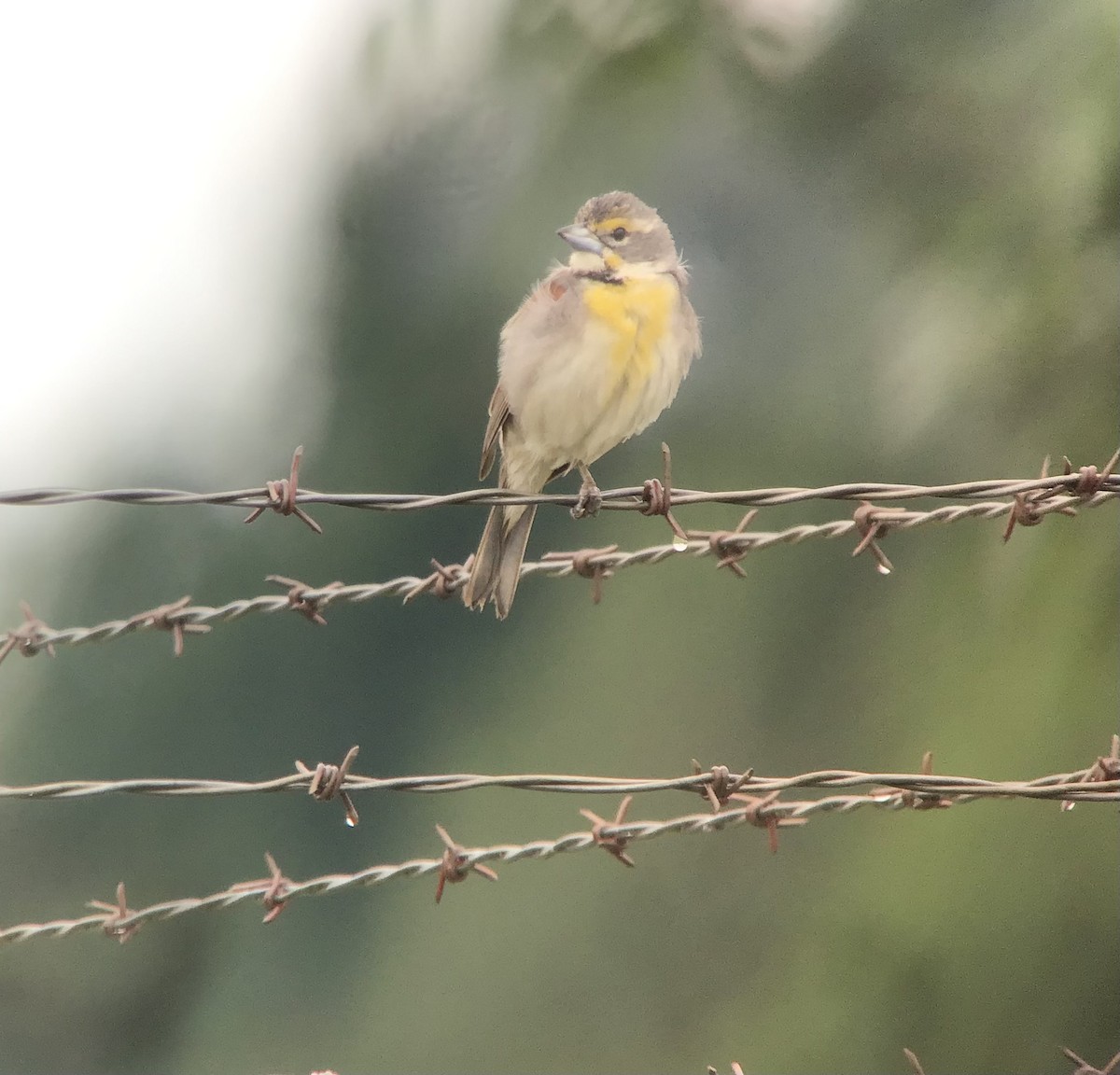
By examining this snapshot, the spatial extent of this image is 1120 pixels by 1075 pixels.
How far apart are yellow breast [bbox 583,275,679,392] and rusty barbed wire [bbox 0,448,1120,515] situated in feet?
2.97

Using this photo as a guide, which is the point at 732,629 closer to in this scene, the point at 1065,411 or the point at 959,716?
the point at 959,716

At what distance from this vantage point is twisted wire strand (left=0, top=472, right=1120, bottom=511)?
208cm

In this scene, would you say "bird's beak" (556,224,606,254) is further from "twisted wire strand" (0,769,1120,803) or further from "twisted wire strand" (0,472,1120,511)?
"twisted wire strand" (0,769,1120,803)

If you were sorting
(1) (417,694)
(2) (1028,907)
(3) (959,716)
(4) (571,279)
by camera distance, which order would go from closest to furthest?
(4) (571,279) < (2) (1028,907) < (3) (959,716) < (1) (417,694)

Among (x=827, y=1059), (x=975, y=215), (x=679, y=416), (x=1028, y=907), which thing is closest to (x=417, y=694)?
(x=679, y=416)

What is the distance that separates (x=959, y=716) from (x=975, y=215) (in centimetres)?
315

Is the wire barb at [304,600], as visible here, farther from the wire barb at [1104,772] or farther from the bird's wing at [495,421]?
the wire barb at [1104,772]

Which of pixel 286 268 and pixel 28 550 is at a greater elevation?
pixel 286 268

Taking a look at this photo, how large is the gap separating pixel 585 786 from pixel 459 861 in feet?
0.91

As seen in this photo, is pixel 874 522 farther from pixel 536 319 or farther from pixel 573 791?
pixel 536 319

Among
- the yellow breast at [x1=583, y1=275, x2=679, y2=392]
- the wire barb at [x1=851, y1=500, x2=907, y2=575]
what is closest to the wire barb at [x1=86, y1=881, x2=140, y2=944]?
the wire barb at [x1=851, y1=500, x2=907, y2=575]

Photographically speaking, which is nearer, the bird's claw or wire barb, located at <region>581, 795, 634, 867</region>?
wire barb, located at <region>581, 795, 634, 867</region>

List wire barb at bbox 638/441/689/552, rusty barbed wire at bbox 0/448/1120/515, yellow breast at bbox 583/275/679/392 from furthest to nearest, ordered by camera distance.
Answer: yellow breast at bbox 583/275/679/392
wire barb at bbox 638/441/689/552
rusty barbed wire at bbox 0/448/1120/515

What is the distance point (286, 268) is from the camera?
741cm
